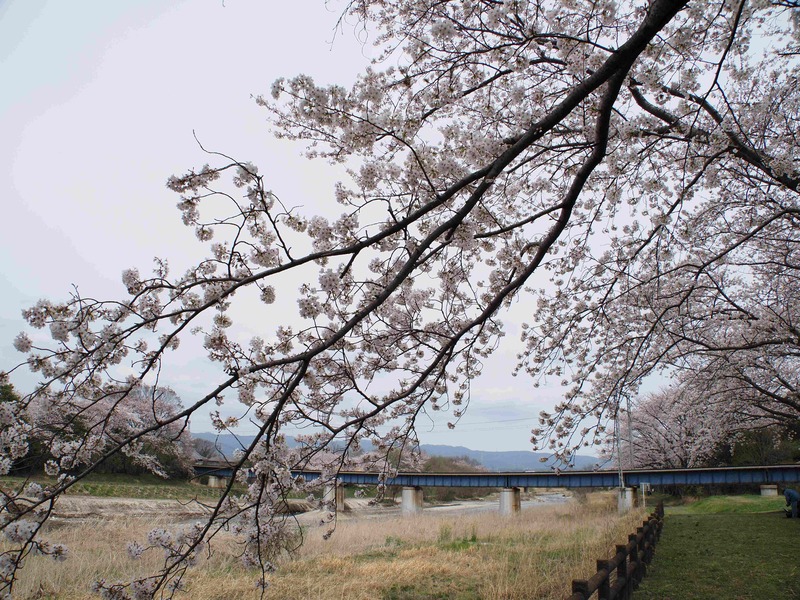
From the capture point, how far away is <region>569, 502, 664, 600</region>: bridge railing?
4301 mm

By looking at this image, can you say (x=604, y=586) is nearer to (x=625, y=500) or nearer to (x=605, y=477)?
(x=625, y=500)

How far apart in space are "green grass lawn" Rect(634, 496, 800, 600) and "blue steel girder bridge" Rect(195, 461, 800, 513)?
9.81 meters

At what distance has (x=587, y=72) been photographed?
5.18 meters

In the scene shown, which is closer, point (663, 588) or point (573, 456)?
point (573, 456)

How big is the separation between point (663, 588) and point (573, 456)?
107 inches

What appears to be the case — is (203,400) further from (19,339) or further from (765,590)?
(765,590)

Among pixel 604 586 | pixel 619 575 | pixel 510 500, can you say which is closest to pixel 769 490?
pixel 510 500

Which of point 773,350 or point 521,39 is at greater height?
point 521,39

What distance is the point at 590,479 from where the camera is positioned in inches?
1342

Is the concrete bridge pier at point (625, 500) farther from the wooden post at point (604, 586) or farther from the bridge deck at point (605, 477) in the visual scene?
the wooden post at point (604, 586)

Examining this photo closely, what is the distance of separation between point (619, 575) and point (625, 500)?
23021 mm

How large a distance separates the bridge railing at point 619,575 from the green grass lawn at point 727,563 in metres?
0.39

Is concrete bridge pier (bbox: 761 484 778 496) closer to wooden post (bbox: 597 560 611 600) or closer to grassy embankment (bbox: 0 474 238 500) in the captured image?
grassy embankment (bbox: 0 474 238 500)

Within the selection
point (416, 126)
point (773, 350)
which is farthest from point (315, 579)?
point (773, 350)
